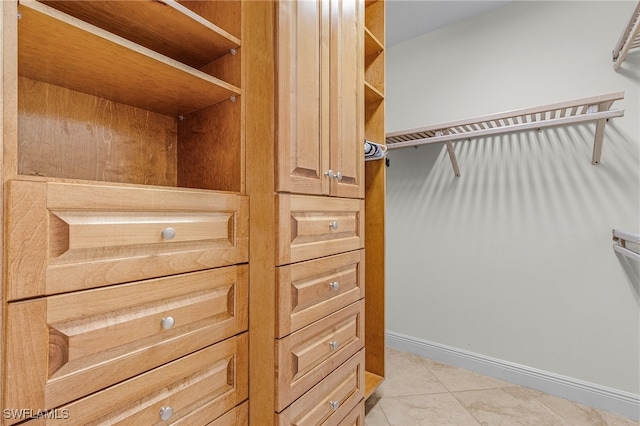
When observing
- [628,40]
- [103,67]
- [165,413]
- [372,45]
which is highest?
[372,45]

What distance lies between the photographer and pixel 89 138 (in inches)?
37.3

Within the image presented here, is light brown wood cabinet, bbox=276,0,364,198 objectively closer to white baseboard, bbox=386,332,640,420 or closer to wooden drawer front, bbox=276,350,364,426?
wooden drawer front, bbox=276,350,364,426

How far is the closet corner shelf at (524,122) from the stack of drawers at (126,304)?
1433mm

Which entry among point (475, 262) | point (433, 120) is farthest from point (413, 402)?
point (433, 120)

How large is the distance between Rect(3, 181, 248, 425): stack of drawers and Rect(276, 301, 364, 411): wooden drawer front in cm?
13

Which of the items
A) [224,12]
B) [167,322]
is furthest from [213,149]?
[167,322]

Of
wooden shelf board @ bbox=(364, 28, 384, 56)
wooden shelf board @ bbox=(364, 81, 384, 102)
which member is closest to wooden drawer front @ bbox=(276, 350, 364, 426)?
wooden shelf board @ bbox=(364, 81, 384, 102)

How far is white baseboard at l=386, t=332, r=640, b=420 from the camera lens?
1614 millimetres

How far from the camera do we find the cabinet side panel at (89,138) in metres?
0.84

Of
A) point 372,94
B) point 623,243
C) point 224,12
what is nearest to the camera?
point 224,12

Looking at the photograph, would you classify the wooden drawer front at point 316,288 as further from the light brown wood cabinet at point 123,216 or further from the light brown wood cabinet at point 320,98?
the light brown wood cabinet at point 320,98

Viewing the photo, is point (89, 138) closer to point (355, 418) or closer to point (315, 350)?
point (315, 350)

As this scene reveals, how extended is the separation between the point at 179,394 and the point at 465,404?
1.59 m

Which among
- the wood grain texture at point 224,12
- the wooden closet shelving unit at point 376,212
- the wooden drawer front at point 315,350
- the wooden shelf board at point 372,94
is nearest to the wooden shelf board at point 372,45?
the wooden closet shelving unit at point 376,212
